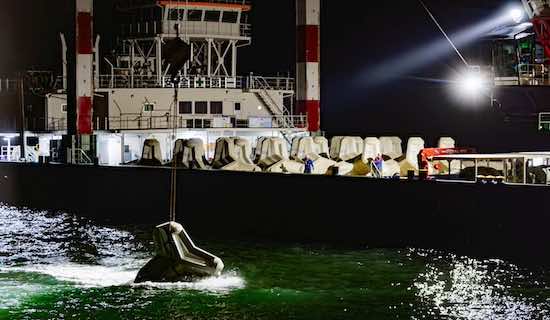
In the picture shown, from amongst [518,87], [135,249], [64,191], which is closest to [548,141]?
[518,87]

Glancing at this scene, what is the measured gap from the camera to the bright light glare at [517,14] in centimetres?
3819

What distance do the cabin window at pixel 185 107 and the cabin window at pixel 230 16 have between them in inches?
237

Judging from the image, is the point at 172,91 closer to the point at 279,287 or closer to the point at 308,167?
the point at 308,167

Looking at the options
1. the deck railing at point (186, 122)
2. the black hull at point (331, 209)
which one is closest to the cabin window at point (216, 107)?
the deck railing at point (186, 122)

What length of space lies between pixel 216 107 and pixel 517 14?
1883 centimetres

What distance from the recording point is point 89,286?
913 inches

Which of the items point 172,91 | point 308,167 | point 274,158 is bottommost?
point 308,167

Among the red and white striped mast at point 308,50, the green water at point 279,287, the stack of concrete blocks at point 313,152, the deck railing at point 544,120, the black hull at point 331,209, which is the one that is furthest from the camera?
the red and white striped mast at point 308,50

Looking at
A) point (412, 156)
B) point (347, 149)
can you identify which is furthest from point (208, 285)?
point (347, 149)

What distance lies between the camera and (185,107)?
2044 inches

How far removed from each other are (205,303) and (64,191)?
22.4 meters

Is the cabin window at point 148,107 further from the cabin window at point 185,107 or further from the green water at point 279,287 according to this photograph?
the green water at point 279,287

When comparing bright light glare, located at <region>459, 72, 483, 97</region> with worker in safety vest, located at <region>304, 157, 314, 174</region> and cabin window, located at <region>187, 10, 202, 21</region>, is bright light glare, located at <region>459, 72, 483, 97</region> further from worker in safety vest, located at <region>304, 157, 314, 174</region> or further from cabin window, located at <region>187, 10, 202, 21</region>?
cabin window, located at <region>187, 10, 202, 21</region>

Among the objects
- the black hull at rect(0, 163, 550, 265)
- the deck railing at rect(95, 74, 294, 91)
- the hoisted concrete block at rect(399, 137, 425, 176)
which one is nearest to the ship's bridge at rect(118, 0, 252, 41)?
the deck railing at rect(95, 74, 294, 91)
